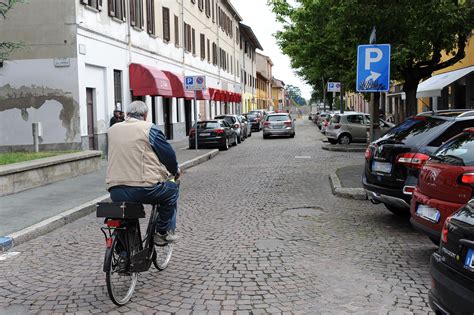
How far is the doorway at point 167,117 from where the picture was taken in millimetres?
26125

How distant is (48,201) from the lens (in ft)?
30.9

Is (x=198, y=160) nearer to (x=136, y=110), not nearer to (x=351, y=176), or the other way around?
(x=351, y=176)

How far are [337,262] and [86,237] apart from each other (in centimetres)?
365

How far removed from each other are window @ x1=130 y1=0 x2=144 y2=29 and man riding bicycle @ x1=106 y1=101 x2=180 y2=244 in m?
17.1

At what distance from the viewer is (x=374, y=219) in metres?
8.05

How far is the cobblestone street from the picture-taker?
4.56m

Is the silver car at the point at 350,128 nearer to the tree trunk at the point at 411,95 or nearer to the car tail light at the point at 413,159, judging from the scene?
the tree trunk at the point at 411,95

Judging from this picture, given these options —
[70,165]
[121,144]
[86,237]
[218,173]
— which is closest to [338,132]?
[218,173]

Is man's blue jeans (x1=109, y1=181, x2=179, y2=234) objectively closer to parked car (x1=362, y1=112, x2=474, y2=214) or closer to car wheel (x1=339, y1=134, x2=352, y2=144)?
parked car (x1=362, y1=112, x2=474, y2=214)

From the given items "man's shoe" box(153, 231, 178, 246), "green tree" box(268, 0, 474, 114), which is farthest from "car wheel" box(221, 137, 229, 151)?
"man's shoe" box(153, 231, 178, 246)

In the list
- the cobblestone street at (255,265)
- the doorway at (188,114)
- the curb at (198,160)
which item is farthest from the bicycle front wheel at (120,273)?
the doorway at (188,114)

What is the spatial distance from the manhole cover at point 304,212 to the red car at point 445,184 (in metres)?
3.07

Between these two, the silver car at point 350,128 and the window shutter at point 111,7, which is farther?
the silver car at point 350,128

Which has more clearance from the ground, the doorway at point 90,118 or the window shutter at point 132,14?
the window shutter at point 132,14
